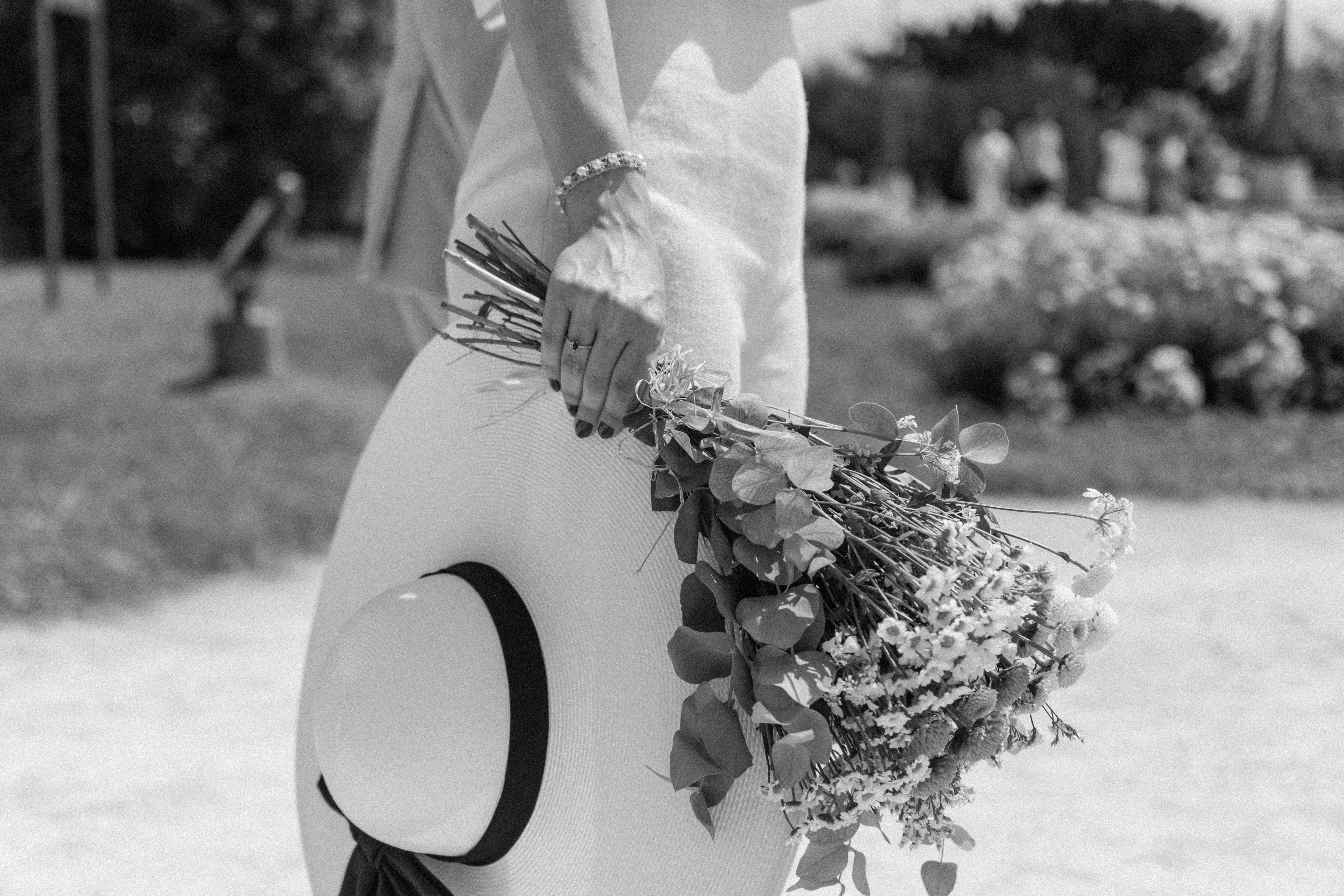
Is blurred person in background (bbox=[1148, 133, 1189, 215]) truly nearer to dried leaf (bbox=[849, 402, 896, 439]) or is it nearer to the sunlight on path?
the sunlight on path

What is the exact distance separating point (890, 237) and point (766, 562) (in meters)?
13.0

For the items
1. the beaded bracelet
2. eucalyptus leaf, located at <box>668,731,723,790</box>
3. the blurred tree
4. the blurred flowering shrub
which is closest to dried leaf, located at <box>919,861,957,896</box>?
eucalyptus leaf, located at <box>668,731,723,790</box>

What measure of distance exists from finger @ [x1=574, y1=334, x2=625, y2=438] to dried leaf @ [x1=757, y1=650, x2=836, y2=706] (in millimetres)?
286

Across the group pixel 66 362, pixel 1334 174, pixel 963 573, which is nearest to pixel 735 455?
pixel 963 573

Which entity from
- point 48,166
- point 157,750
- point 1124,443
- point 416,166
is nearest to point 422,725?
point 416,166

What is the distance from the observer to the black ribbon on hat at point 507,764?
4.52ft

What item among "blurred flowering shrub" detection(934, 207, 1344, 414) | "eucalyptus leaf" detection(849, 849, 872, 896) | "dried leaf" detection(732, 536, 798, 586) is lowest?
"blurred flowering shrub" detection(934, 207, 1344, 414)

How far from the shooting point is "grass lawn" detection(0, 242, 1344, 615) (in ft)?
15.1

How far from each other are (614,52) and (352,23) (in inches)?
726

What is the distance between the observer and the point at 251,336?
757 centimetres

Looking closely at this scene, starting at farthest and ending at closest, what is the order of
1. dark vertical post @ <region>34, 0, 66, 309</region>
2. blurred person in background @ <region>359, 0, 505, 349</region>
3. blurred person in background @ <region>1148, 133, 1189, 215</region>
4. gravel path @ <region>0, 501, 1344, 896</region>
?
blurred person in background @ <region>1148, 133, 1189, 215</region>, dark vertical post @ <region>34, 0, 66, 309</region>, gravel path @ <region>0, 501, 1344, 896</region>, blurred person in background @ <region>359, 0, 505, 349</region>

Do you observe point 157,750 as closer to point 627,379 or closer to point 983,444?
point 627,379

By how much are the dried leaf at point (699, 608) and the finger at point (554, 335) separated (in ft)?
0.77

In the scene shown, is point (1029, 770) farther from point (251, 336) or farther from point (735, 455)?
point (251, 336)
